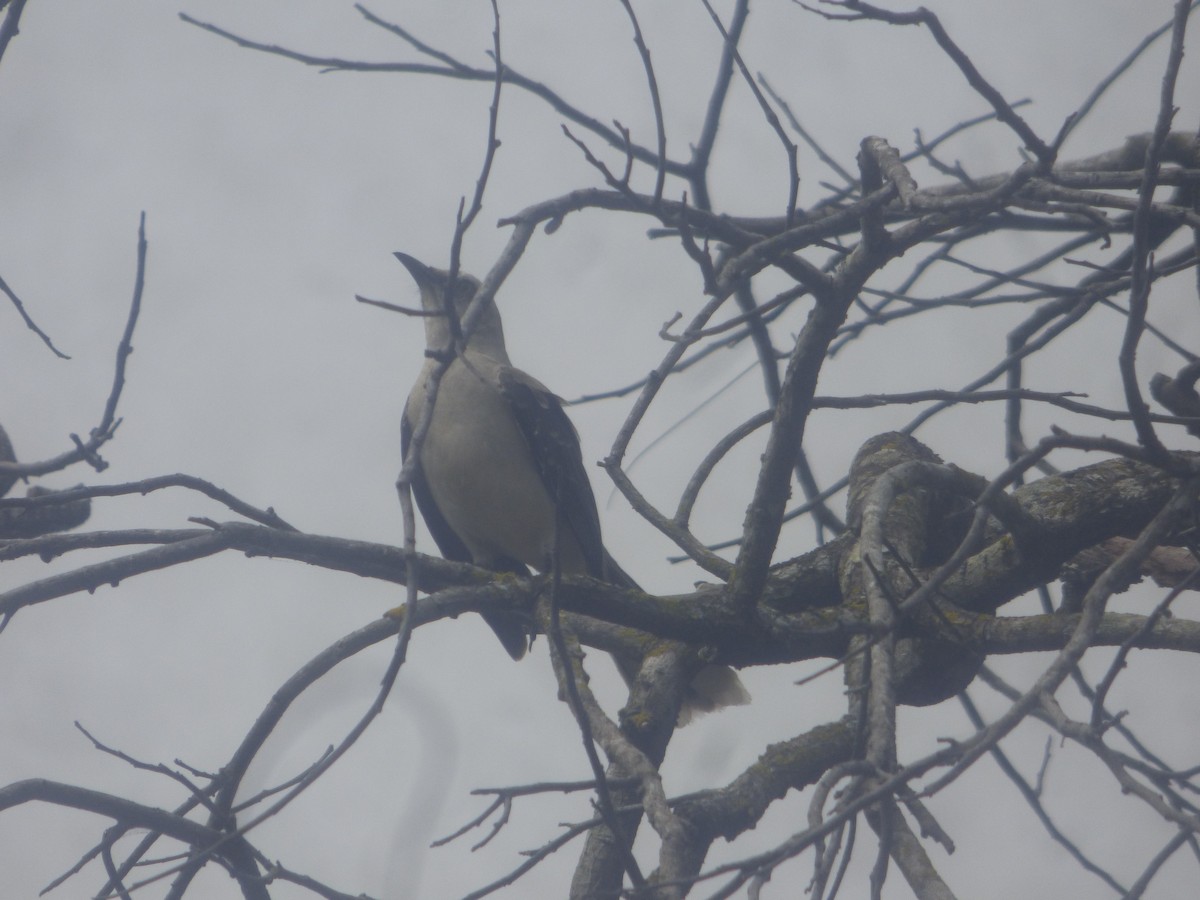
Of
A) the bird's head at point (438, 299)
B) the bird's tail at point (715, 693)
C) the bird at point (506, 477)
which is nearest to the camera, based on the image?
the bird's tail at point (715, 693)

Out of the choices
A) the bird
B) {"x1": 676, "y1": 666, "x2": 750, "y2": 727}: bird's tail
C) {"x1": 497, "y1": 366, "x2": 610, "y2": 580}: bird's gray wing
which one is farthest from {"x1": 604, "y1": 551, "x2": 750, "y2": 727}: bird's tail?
the bird

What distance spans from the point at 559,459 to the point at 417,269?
1.54 metres

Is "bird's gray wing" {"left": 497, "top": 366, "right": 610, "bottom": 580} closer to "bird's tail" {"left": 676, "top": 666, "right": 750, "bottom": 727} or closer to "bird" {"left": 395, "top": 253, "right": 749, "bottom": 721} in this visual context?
"bird" {"left": 395, "top": 253, "right": 749, "bottom": 721}

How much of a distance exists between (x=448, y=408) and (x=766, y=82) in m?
2.15

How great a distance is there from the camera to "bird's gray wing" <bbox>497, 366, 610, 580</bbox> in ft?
18.0

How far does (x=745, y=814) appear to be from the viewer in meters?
3.05

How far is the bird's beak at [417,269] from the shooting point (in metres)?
6.34

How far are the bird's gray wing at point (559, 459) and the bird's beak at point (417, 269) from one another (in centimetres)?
88

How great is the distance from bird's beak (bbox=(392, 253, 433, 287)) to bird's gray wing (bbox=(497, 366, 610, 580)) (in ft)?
2.88

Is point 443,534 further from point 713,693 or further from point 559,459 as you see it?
point 713,693

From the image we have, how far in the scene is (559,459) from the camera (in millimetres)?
5547

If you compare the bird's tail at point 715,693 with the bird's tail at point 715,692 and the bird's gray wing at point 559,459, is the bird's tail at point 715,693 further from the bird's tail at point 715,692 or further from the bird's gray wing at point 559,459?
the bird's gray wing at point 559,459

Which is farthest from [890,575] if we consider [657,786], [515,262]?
[515,262]

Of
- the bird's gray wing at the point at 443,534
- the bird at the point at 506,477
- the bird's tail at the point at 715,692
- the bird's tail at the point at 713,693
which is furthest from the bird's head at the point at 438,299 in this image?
the bird's tail at the point at 715,692
